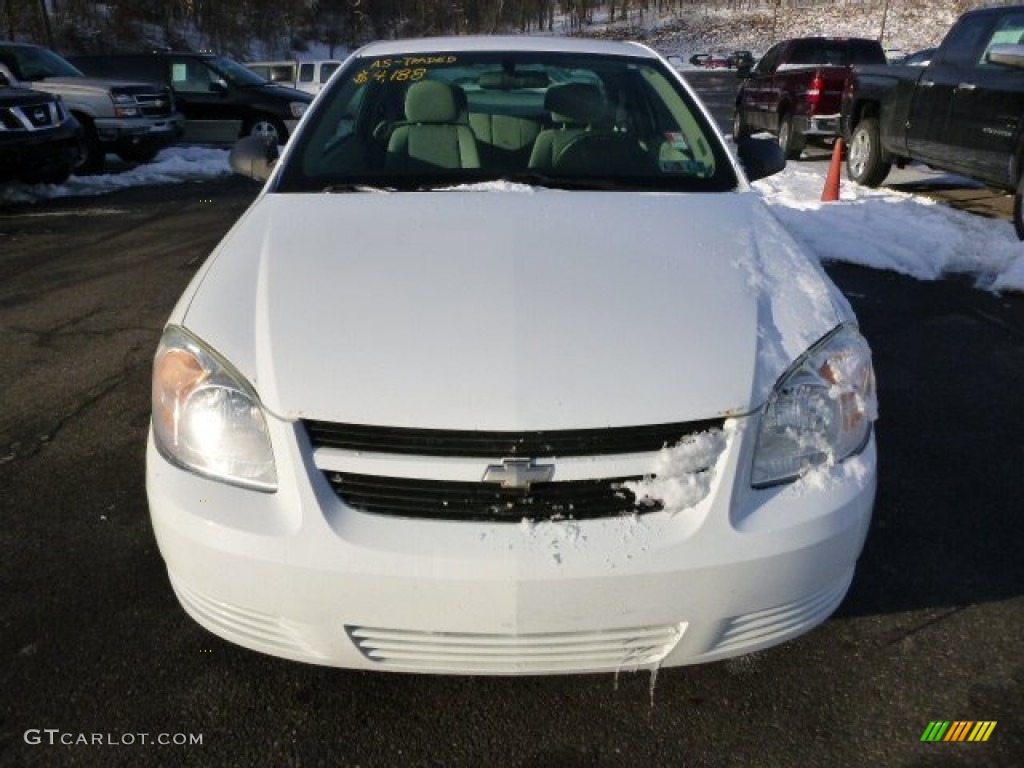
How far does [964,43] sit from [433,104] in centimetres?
664

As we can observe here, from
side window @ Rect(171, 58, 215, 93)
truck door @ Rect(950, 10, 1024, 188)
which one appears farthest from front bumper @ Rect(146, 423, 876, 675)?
side window @ Rect(171, 58, 215, 93)

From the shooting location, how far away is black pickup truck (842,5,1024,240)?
6746 millimetres

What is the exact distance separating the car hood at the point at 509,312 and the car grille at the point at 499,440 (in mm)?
27

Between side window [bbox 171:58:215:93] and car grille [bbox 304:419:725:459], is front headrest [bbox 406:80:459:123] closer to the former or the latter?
car grille [bbox 304:419:725:459]

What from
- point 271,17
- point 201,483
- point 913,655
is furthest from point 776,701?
point 271,17

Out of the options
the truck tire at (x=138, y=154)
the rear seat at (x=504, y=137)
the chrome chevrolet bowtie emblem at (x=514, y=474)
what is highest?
the rear seat at (x=504, y=137)

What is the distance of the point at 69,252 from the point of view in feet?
22.5

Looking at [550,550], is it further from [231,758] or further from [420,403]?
[231,758]

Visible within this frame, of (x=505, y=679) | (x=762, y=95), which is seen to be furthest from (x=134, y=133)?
Answer: (x=505, y=679)

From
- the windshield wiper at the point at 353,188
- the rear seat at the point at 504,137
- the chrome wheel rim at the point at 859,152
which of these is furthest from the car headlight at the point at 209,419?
the chrome wheel rim at the point at 859,152

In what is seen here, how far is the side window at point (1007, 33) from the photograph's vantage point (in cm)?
703

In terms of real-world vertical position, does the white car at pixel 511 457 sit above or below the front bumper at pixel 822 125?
above

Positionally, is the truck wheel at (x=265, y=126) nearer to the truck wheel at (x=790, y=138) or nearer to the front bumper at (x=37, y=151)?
the front bumper at (x=37, y=151)

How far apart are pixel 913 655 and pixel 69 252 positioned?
682cm
